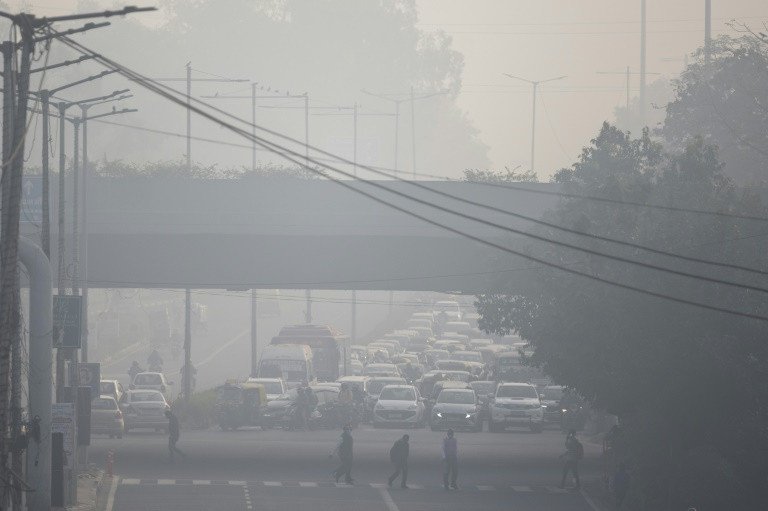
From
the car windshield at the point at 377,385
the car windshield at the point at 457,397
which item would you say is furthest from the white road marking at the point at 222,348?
the car windshield at the point at 457,397

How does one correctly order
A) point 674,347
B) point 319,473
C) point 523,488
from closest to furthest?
point 674,347, point 523,488, point 319,473

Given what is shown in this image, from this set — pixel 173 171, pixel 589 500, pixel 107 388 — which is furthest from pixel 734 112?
pixel 589 500

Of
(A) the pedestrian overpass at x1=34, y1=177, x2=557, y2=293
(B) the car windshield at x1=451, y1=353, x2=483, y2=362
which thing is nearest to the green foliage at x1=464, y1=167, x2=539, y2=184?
(A) the pedestrian overpass at x1=34, y1=177, x2=557, y2=293

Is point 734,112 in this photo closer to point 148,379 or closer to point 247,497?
point 148,379

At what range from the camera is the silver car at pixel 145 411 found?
48781 mm

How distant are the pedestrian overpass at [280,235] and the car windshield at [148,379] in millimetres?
8509

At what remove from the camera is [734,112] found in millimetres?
65375

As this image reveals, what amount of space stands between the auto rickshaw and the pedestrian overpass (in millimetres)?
3962

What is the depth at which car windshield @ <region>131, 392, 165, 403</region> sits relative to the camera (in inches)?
1940

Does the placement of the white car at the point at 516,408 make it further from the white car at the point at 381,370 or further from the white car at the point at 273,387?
→ the white car at the point at 381,370

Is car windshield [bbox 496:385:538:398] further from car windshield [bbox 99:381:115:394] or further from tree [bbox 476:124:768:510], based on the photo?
car windshield [bbox 99:381:115:394]

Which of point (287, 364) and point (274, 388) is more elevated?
point (287, 364)

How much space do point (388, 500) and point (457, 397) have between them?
18087 mm

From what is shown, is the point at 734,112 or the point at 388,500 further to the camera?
the point at 734,112
